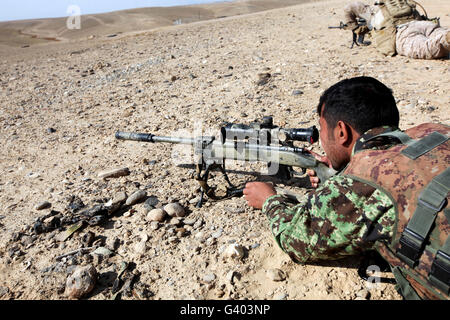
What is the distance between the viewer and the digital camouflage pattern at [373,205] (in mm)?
1900

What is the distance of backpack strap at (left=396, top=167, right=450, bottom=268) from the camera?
70.8 inches

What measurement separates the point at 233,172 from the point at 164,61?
6.01 meters

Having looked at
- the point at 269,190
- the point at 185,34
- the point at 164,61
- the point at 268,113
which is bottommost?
the point at 269,190

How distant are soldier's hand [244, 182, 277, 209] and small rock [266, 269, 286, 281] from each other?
24.0 inches

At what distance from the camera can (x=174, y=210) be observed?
3.55 meters

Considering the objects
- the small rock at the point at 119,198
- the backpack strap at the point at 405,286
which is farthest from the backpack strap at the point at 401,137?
Answer: the small rock at the point at 119,198

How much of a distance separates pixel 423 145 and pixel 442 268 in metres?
0.72

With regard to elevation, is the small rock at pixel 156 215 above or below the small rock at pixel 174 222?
above

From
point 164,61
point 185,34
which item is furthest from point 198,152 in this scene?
point 185,34

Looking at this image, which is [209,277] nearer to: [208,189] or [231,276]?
[231,276]

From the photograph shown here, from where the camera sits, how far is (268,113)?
18.6ft

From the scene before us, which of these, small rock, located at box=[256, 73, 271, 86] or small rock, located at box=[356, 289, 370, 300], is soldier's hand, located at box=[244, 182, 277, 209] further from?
small rock, located at box=[256, 73, 271, 86]

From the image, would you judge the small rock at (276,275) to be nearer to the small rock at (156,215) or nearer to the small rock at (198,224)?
the small rock at (198,224)
